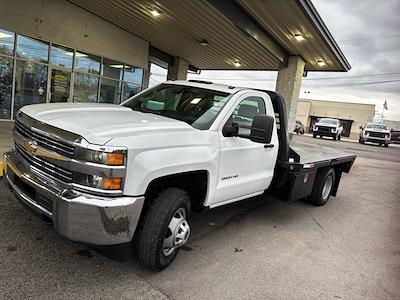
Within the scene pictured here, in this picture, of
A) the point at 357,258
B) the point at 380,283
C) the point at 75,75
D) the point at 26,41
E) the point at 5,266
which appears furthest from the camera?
the point at 75,75

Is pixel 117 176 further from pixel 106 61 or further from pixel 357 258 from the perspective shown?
pixel 106 61

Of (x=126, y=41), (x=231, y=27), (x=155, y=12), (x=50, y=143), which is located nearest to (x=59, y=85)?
(x=126, y=41)

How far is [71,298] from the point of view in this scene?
2.78 metres

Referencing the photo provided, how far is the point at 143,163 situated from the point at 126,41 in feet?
48.3

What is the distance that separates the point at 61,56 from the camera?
13.9 metres

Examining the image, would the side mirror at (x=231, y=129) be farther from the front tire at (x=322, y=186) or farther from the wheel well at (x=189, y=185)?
the front tire at (x=322, y=186)

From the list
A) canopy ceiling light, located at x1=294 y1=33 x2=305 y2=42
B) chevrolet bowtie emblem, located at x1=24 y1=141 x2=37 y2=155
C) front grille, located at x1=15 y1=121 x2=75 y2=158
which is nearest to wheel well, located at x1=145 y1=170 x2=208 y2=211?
front grille, located at x1=15 y1=121 x2=75 y2=158

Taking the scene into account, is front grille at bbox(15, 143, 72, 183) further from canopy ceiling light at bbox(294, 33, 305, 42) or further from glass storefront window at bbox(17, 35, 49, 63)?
canopy ceiling light at bbox(294, 33, 305, 42)

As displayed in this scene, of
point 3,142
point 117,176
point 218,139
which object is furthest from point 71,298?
point 3,142

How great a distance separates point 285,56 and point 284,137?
39.0ft

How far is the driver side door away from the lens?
154 inches

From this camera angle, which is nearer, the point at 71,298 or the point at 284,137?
the point at 71,298

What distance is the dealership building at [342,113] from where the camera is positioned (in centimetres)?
5163

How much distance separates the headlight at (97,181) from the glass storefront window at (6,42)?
447 inches
